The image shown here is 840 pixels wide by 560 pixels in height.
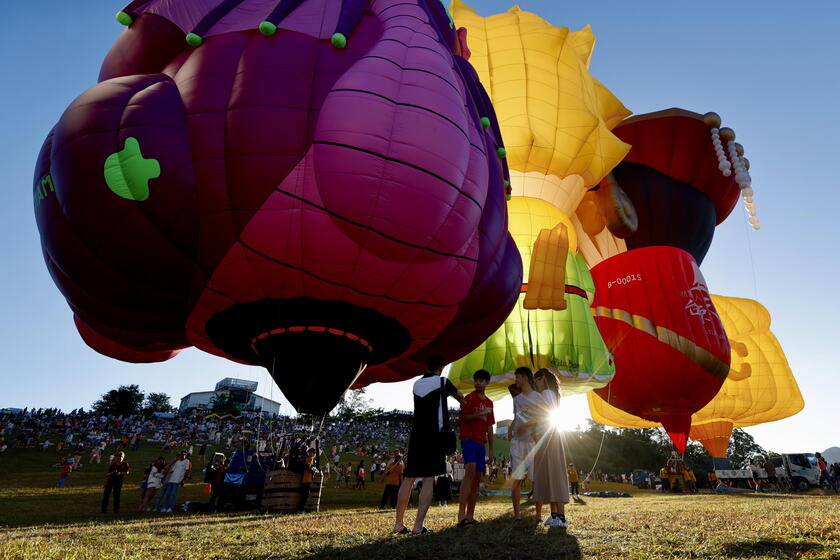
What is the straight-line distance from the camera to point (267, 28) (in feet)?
19.4

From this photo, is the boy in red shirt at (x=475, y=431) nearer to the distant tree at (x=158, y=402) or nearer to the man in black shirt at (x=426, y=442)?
the man in black shirt at (x=426, y=442)

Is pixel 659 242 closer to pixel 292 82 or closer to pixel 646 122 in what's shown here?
pixel 646 122

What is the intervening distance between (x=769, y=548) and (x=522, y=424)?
2.10 metres

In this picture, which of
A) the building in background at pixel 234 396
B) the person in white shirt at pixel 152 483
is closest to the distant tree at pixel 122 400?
the building in background at pixel 234 396

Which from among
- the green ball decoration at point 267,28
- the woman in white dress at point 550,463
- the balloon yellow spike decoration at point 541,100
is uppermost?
the balloon yellow spike decoration at point 541,100

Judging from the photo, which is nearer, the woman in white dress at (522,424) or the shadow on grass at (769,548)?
the shadow on grass at (769,548)

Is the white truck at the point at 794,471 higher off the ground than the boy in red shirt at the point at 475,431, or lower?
lower

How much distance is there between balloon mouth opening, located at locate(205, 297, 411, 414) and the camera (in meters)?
5.96

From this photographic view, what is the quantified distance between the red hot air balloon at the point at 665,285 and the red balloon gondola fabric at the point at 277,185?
881cm

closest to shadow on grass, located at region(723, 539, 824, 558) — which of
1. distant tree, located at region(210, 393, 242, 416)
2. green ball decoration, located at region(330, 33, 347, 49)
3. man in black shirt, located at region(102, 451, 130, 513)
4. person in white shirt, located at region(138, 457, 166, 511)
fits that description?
green ball decoration, located at region(330, 33, 347, 49)

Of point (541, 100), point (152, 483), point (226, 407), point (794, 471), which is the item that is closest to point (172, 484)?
point (152, 483)

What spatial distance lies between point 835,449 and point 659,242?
6955cm

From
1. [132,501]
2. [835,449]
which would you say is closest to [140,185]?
[132,501]

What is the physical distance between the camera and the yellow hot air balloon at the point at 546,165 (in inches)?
393
